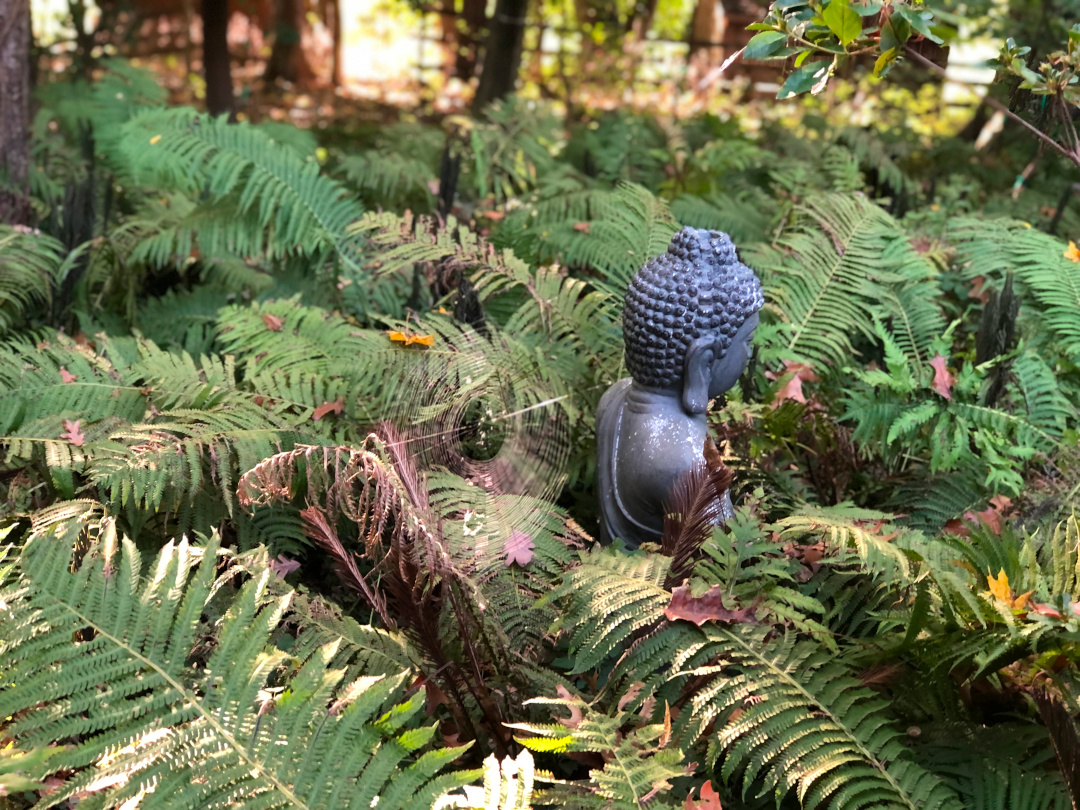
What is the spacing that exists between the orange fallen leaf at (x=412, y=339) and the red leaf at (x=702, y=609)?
1261 mm

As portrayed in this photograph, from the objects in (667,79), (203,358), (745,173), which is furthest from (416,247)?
(667,79)

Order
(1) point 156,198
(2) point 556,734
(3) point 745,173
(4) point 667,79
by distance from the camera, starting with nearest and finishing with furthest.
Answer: (2) point 556,734 < (1) point 156,198 < (3) point 745,173 < (4) point 667,79

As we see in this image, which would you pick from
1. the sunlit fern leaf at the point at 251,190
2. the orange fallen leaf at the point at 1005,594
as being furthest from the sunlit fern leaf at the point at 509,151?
the orange fallen leaf at the point at 1005,594

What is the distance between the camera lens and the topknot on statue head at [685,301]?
2262mm

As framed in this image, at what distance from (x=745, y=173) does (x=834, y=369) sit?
269cm

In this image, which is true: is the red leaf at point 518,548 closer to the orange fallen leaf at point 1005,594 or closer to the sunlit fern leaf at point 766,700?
the sunlit fern leaf at point 766,700

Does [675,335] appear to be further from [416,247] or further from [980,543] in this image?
[416,247]

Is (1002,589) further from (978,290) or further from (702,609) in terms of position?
(978,290)

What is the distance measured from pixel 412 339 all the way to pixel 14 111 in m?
3.16

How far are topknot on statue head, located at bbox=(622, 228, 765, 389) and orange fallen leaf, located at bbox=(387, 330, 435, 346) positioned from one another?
2.63 ft

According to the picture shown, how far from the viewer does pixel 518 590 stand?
7.75 ft

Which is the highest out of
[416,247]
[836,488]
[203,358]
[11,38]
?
[11,38]

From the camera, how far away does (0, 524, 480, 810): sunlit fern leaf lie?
5.51 feet

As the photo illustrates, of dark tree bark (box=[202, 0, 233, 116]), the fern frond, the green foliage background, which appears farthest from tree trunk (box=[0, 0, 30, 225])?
the fern frond
